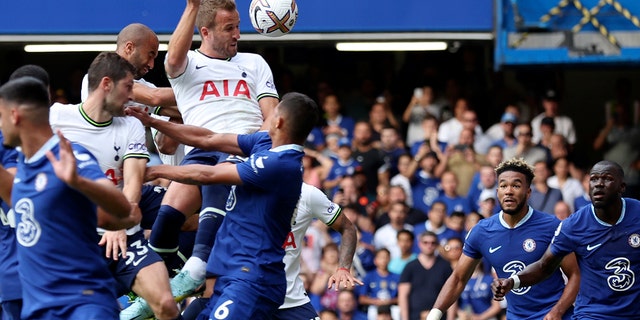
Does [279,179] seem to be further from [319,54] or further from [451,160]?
[319,54]

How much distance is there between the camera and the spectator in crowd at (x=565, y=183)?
58.0 feet

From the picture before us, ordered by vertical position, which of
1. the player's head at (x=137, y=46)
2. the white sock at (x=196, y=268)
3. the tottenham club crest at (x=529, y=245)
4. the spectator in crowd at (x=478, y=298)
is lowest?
the spectator in crowd at (x=478, y=298)

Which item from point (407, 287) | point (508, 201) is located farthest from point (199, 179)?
point (407, 287)

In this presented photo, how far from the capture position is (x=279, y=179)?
373 inches

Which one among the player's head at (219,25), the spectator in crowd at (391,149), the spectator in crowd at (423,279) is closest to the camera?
the player's head at (219,25)

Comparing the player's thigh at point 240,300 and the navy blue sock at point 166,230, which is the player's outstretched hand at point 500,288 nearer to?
the player's thigh at point 240,300

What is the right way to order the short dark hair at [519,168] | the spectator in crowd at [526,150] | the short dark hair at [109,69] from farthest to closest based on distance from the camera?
the spectator in crowd at [526,150] < the short dark hair at [519,168] < the short dark hair at [109,69]

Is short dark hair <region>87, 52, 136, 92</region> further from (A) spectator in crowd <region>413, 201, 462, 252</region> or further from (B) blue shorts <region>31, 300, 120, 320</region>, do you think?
(A) spectator in crowd <region>413, 201, 462, 252</region>

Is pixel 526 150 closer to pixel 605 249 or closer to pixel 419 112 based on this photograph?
pixel 419 112

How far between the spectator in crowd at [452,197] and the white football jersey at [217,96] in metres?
7.26

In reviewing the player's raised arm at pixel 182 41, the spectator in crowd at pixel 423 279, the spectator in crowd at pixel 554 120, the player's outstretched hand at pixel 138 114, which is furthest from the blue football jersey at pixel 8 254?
the spectator in crowd at pixel 554 120

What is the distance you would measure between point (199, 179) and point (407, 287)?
7.26 m

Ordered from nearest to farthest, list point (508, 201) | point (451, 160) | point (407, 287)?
point (508, 201), point (407, 287), point (451, 160)

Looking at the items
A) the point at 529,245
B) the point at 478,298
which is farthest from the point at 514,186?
the point at 478,298
